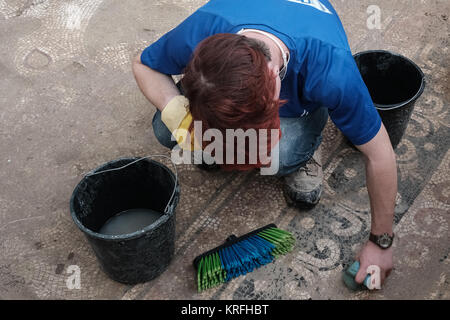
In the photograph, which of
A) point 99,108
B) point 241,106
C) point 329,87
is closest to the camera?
point 241,106

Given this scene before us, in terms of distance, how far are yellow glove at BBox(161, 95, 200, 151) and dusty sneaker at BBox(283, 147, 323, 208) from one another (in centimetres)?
45

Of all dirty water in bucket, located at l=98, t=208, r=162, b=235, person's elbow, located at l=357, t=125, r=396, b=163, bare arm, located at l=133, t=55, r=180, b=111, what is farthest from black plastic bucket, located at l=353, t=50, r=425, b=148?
dirty water in bucket, located at l=98, t=208, r=162, b=235

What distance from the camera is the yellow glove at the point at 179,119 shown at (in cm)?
147

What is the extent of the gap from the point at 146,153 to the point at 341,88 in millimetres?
892

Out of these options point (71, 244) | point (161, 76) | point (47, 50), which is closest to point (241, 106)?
point (161, 76)

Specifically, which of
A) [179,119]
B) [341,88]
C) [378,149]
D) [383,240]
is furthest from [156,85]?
[383,240]

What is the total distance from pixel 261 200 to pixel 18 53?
132cm

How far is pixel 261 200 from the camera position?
1.83m

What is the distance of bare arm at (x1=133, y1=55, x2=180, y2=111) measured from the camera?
1556mm

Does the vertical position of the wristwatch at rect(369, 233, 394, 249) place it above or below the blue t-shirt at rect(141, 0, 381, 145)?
below

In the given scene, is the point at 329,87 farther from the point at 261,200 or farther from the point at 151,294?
the point at 151,294

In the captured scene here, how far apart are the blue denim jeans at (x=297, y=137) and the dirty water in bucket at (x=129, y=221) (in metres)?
0.26

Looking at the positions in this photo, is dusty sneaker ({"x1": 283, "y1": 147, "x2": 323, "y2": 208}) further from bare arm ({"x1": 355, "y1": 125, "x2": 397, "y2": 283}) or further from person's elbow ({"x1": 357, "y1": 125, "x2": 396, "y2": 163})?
person's elbow ({"x1": 357, "y1": 125, "x2": 396, "y2": 163})

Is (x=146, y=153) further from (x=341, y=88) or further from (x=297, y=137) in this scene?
(x=341, y=88)
